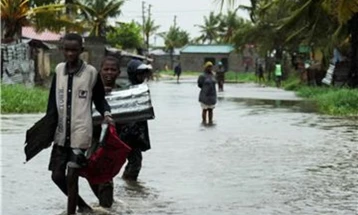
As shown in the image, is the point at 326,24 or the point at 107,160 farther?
the point at 326,24

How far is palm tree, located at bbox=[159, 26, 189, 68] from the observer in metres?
107

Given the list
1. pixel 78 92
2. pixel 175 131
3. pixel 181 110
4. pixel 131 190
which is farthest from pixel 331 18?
pixel 78 92

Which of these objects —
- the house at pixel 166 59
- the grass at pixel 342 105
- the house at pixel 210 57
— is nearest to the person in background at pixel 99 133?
the grass at pixel 342 105

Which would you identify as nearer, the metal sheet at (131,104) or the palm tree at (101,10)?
the metal sheet at (131,104)

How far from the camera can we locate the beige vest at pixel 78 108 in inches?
246

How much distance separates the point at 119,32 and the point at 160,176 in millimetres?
60902

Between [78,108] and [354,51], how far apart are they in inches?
801

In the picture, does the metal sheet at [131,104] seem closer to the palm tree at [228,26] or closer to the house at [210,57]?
the palm tree at [228,26]

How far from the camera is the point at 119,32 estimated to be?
6925 centimetres

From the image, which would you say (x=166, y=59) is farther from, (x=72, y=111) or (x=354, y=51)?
(x=72, y=111)

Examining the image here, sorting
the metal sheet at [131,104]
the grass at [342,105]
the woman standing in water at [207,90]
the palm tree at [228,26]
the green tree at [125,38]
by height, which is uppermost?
the palm tree at [228,26]

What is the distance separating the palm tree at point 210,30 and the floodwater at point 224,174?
8504 cm

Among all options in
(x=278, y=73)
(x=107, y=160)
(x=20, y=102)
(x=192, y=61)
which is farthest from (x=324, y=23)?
(x=192, y=61)

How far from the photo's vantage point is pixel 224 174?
9.20 metres
